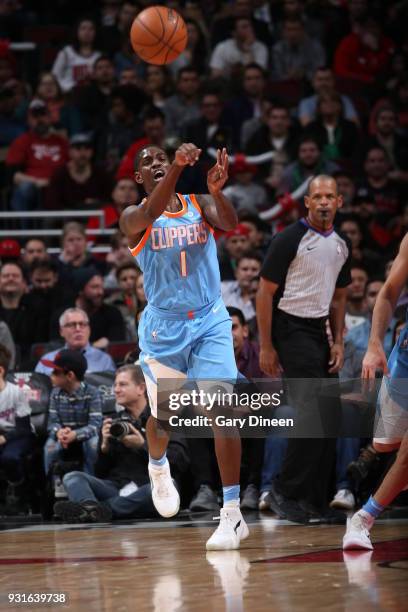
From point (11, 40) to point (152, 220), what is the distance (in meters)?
10.5

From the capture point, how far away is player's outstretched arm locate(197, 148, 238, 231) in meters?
5.83

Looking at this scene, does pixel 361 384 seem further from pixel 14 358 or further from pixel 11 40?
pixel 11 40

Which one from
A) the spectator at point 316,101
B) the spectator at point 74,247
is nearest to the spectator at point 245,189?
the spectator at point 316,101

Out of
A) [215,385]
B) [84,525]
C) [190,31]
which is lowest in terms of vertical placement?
[84,525]

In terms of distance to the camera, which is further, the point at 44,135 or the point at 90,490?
the point at 44,135

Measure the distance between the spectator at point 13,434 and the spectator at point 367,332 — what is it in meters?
2.54

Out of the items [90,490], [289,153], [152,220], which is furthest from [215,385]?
[289,153]

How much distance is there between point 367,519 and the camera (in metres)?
5.59

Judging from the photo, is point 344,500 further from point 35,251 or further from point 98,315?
point 35,251

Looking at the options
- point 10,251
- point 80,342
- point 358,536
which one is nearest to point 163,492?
point 358,536

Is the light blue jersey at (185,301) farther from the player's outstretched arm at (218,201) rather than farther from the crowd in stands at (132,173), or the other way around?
the crowd in stands at (132,173)

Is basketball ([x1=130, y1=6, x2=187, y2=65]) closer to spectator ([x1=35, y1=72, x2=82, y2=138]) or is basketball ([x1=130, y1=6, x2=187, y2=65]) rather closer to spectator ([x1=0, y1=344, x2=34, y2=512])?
spectator ([x1=0, y1=344, x2=34, y2=512])

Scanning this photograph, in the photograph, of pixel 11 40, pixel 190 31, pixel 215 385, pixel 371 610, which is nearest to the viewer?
pixel 371 610

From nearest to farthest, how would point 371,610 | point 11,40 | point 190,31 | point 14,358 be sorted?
point 371,610 → point 14,358 → point 190,31 → point 11,40
